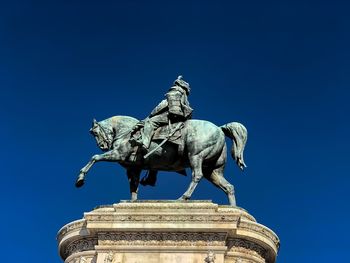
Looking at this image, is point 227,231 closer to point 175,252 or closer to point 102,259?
point 175,252

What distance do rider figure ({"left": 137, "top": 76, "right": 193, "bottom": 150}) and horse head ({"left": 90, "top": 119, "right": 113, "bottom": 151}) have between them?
4.28 ft

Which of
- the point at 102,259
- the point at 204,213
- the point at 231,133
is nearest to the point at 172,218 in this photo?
the point at 204,213

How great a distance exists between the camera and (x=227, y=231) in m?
20.5

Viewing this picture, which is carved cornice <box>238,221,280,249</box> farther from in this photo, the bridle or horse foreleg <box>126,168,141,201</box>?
the bridle

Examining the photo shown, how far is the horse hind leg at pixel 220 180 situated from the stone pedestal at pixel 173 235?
66.4 inches

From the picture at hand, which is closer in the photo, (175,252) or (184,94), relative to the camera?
(175,252)

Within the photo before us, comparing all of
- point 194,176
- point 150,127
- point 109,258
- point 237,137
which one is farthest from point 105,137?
point 109,258

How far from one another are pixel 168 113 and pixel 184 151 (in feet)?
4.93

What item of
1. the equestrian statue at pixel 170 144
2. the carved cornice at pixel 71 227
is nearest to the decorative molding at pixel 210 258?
the equestrian statue at pixel 170 144

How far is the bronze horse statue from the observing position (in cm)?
2295

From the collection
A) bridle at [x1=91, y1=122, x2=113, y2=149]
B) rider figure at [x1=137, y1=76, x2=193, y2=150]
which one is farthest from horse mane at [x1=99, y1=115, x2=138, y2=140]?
rider figure at [x1=137, y1=76, x2=193, y2=150]

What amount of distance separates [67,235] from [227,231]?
17.0 ft

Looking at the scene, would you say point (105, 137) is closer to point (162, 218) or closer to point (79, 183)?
point (79, 183)

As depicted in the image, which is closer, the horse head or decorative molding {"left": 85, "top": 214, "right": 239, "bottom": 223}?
decorative molding {"left": 85, "top": 214, "right": 239, "bottom": 223}
